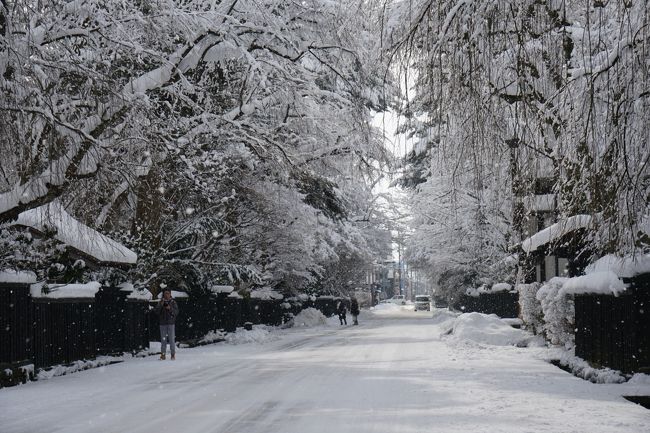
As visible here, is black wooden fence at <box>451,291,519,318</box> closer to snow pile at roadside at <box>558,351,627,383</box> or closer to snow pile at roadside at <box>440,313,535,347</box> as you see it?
snow pile at roadside at <box>440,313,535,347</box>

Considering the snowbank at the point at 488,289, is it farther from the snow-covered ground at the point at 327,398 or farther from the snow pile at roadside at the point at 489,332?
the snow-covered ground at the point at 327,398

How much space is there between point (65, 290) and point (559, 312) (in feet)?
36.0

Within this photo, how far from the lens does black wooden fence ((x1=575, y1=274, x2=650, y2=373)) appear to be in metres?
11.5

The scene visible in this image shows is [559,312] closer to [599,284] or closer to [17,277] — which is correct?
[599,284]

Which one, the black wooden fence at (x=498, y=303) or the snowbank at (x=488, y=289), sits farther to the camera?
the black wooden fence at (x=498, y=303)

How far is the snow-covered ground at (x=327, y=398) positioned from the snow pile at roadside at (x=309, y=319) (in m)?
24.8

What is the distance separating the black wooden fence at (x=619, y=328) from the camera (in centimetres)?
1148

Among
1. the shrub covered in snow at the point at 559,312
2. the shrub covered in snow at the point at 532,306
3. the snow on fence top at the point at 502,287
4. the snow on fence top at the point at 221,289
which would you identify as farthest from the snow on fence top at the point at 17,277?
the snow on fence top at the point at 502,287

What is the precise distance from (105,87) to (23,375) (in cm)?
675

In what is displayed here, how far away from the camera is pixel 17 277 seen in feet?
44.0

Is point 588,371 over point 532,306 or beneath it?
beneath

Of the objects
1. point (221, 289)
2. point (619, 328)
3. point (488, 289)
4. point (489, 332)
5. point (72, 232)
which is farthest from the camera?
point (488, 289)

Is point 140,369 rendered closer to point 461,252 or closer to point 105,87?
point 105,87

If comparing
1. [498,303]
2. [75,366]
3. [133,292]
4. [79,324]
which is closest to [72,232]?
[79,324]
